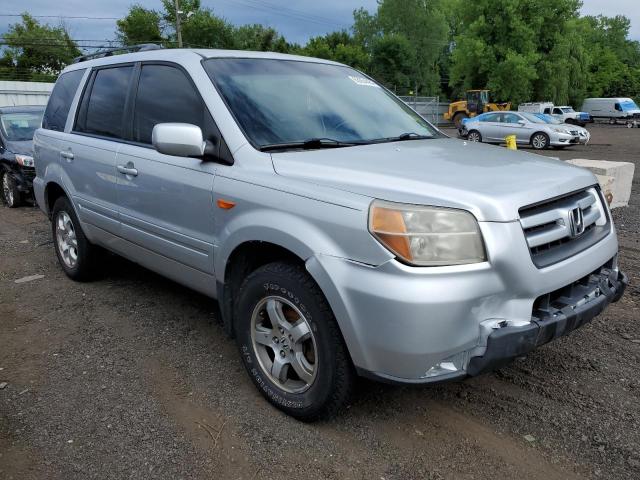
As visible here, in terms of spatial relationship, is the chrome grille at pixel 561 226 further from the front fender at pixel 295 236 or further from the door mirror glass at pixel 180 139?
the door mirror glass at pixel 180 139

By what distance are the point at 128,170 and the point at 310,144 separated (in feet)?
4.69

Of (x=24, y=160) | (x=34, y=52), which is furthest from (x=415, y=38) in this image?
(x=24, y=160)

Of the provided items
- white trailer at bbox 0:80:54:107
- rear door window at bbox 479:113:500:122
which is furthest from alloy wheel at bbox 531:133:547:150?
white trailer at bbox 0:80:54:107

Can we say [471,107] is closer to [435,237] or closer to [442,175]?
[442,175]

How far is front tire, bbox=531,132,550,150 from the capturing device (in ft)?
70.4

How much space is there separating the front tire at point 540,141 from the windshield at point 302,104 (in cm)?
1937

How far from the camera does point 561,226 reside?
2617mm

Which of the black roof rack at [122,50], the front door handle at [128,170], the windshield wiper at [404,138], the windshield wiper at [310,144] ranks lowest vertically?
the front door handle at [128,170]

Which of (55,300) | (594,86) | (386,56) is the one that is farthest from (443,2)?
(55,300)

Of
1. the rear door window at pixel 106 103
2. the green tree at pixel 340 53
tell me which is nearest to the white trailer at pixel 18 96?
the rear door window at pixel 106 103

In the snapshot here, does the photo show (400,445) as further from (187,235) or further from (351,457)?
(187,235)

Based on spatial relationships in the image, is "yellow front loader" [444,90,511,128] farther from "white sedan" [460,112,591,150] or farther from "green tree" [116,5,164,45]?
"green tree" [116,5,164,45]

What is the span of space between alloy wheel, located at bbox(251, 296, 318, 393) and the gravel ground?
0.22m

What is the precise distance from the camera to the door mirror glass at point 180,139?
294cm
